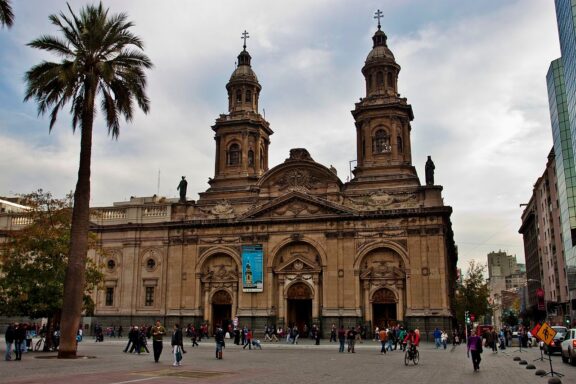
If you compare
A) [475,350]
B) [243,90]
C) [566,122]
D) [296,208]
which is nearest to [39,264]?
[475,350]

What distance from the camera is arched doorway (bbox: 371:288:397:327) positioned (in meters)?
54.8

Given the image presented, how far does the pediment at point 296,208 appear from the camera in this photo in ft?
187

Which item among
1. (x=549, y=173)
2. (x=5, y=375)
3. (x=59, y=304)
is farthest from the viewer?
(x=549, y=173)

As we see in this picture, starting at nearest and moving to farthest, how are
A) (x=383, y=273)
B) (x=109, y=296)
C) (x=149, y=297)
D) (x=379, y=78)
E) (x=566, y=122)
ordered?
(x=383, y=273), (x=149, y=297), (x=379, y=78), (x=109, y=296), (x=566, y=122)

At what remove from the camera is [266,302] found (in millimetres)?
56938

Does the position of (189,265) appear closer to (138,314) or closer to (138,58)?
(138,314)

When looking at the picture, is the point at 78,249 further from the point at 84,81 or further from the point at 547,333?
the point at 547,333

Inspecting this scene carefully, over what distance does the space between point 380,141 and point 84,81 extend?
3670cm

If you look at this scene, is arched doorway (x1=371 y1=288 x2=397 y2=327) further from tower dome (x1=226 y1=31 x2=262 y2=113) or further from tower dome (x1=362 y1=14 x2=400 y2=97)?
tower dome (x1=226 y1=31 x2=262 y2=113)

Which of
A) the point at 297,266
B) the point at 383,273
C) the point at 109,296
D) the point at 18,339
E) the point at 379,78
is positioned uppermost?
the point at 379,78

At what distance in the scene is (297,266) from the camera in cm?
5747

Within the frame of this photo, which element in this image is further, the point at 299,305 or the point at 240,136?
the point at 240,136

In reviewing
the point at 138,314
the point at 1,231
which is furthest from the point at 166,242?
the point at 1,231

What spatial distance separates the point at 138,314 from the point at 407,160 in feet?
102
